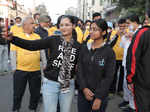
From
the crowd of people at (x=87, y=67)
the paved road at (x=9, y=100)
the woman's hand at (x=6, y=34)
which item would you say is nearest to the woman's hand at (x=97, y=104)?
the crowd of people at (x=87, y=67)

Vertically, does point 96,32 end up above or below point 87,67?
above

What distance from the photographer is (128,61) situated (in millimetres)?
3027

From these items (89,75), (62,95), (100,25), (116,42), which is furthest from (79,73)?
(116,42)

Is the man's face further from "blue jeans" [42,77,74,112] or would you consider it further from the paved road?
"blue jeans" [42,77,74,112]

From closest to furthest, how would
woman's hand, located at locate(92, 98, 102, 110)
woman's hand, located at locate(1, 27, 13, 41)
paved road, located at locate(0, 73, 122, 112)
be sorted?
woman's hand, located at locate(1, 27, 13, 41) < woman's hand, located at locate(92, 98, 102, 110) < paved road, located at locate(0, 73, 122, 112)

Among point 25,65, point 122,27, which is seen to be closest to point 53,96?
point 25,65

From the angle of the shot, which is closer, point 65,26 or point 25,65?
point 65,26

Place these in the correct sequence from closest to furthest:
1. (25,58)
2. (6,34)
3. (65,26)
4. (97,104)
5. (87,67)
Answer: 1. (6,34)
2. (97,104)
3. (87,67)
4. (65,26)
5. (25,58)

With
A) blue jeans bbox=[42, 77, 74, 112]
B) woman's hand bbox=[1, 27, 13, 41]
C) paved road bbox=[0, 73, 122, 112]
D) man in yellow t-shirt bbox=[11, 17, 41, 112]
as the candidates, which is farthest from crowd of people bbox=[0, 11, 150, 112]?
paved road bbox=[0, 73, 122, 112]

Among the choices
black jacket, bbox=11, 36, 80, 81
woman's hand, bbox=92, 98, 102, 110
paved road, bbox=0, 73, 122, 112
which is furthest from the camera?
paved road, bbox=0, 73, 122, 112

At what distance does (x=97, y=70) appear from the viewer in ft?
8.91

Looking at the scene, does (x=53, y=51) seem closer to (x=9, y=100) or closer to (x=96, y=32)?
(x=96, y=32)

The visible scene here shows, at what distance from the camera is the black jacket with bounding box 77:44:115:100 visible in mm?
2682

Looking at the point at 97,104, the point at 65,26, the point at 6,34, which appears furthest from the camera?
the point at 65,26
